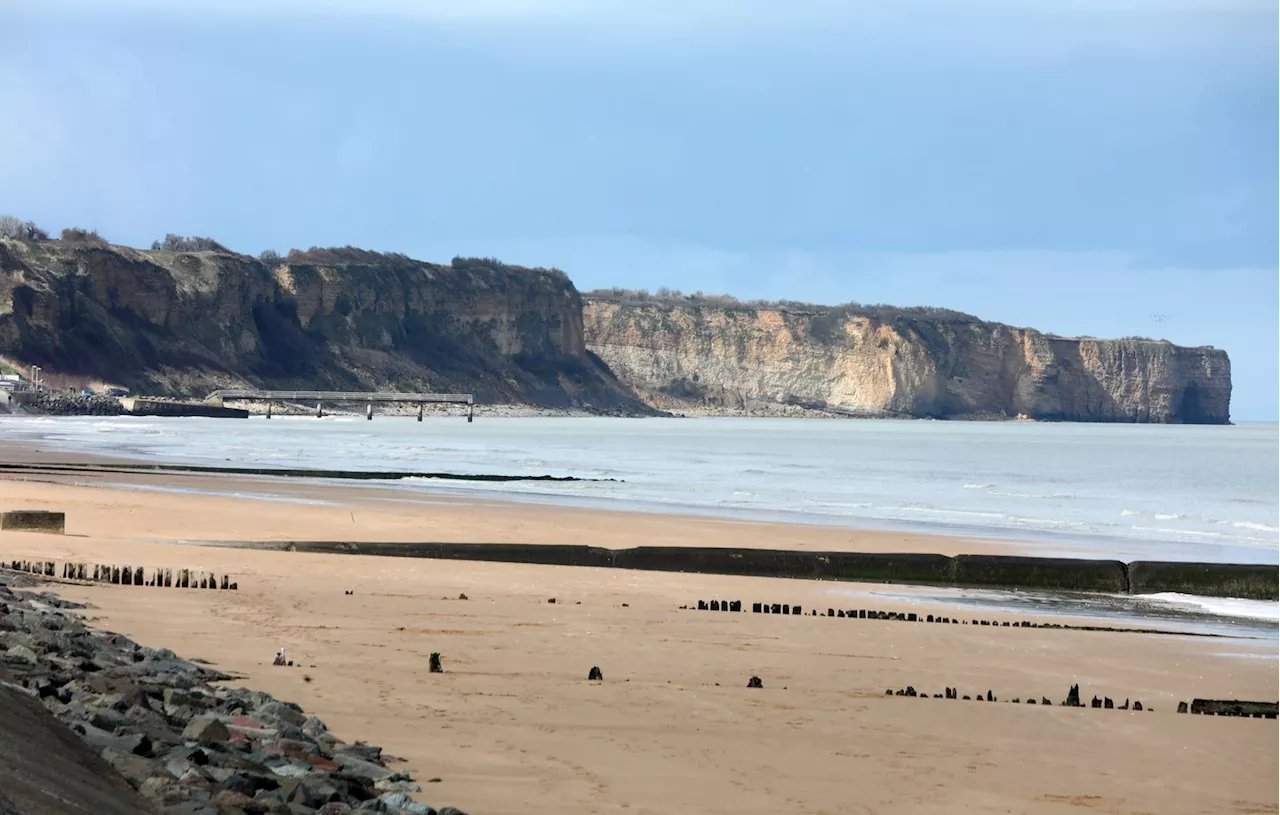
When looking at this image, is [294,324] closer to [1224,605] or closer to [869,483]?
[869,483]

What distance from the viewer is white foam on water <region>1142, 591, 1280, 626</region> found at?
16359 millimetres

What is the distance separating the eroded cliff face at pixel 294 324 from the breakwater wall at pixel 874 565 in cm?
12993

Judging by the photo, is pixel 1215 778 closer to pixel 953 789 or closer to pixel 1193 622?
pixel 953 789

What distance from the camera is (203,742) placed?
611 centimetres

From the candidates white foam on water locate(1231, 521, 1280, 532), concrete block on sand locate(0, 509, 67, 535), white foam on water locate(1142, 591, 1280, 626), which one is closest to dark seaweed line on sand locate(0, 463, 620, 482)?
concrete block on sand locate(0, 509, 67, 535)

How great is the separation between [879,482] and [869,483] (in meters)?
0.95

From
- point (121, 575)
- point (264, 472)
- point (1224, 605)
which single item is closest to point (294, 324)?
point (264, 472)

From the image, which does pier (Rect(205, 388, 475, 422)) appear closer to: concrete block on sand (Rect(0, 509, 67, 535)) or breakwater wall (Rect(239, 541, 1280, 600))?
concrete block on sand (Rect(0, 509, 67, 535))

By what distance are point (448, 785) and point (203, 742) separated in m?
1.09

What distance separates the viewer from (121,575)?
13.5 meters

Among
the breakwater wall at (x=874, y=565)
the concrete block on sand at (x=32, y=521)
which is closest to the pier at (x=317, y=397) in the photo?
the concrete block on sand at (x=32, y=521)

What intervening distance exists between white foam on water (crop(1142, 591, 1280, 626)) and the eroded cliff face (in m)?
135

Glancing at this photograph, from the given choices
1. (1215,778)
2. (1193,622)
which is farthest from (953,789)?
(1193,622)

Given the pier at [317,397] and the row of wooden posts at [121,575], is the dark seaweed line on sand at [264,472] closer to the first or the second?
the row of wooden posts at [121,575]
